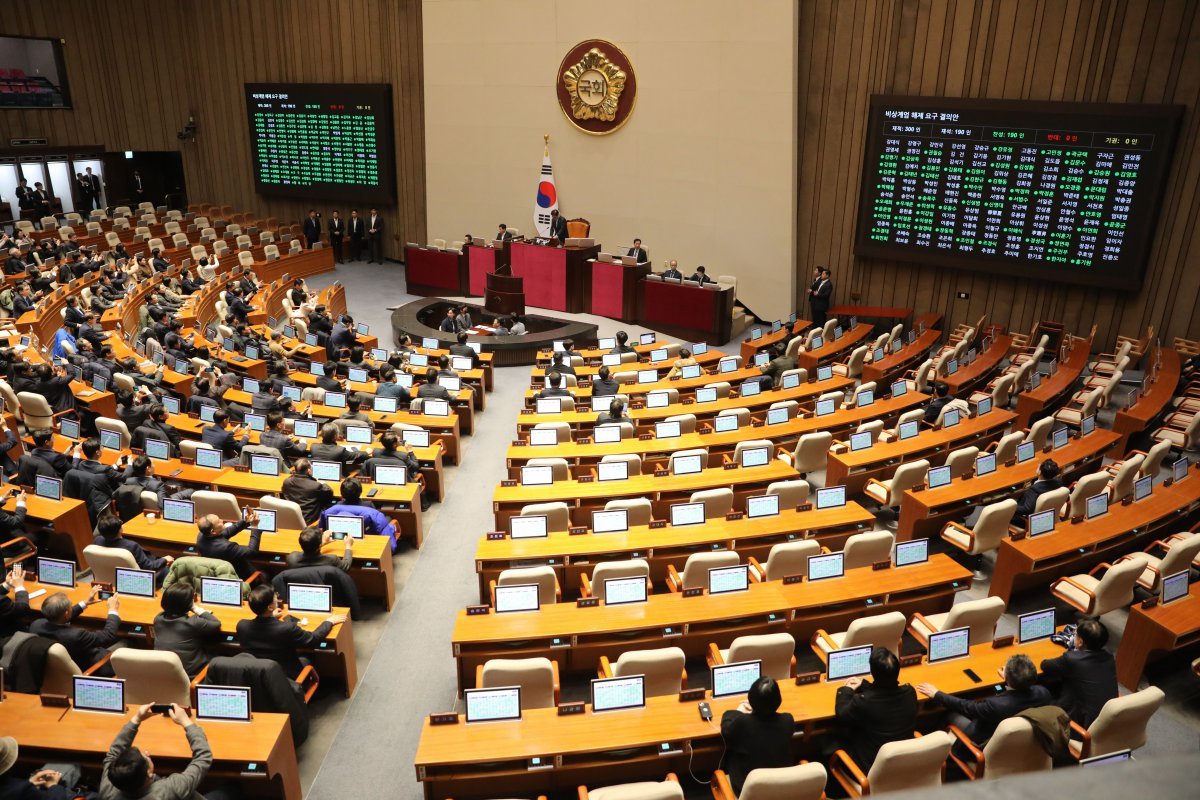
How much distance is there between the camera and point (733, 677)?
455cm

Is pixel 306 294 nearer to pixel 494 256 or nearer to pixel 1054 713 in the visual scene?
pixel 494 256

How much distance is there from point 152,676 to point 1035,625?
5.17 m

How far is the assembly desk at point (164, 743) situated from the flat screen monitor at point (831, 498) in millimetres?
4415

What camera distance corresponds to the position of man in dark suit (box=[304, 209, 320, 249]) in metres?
19.8

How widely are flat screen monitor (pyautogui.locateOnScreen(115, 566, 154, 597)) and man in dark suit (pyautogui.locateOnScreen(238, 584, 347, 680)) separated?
3.29ft

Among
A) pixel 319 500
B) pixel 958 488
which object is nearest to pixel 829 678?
pixel 958 488

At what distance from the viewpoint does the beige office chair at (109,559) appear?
557 centimetres

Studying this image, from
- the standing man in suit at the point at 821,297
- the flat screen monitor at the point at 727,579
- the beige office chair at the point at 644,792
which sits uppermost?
the standing man in suit at the point at 821,297

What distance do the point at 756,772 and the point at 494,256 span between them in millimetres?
13877

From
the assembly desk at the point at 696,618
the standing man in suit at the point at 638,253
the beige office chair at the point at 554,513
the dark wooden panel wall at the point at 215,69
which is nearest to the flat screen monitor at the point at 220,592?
the assembly desk at the point at 696,618

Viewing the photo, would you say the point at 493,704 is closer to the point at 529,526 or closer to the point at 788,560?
the point at 529,526

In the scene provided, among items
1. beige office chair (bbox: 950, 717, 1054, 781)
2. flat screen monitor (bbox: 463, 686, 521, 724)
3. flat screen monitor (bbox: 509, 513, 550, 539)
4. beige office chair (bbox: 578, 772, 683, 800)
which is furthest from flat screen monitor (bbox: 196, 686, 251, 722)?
beige office chair (bbox: 950, 717, 1054, 781)

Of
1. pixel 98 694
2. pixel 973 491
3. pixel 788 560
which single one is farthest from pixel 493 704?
pixel 973 491

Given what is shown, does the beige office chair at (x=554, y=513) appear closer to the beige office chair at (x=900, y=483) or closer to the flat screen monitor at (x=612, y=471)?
the flat screen monitor at (x=612, y=471)
